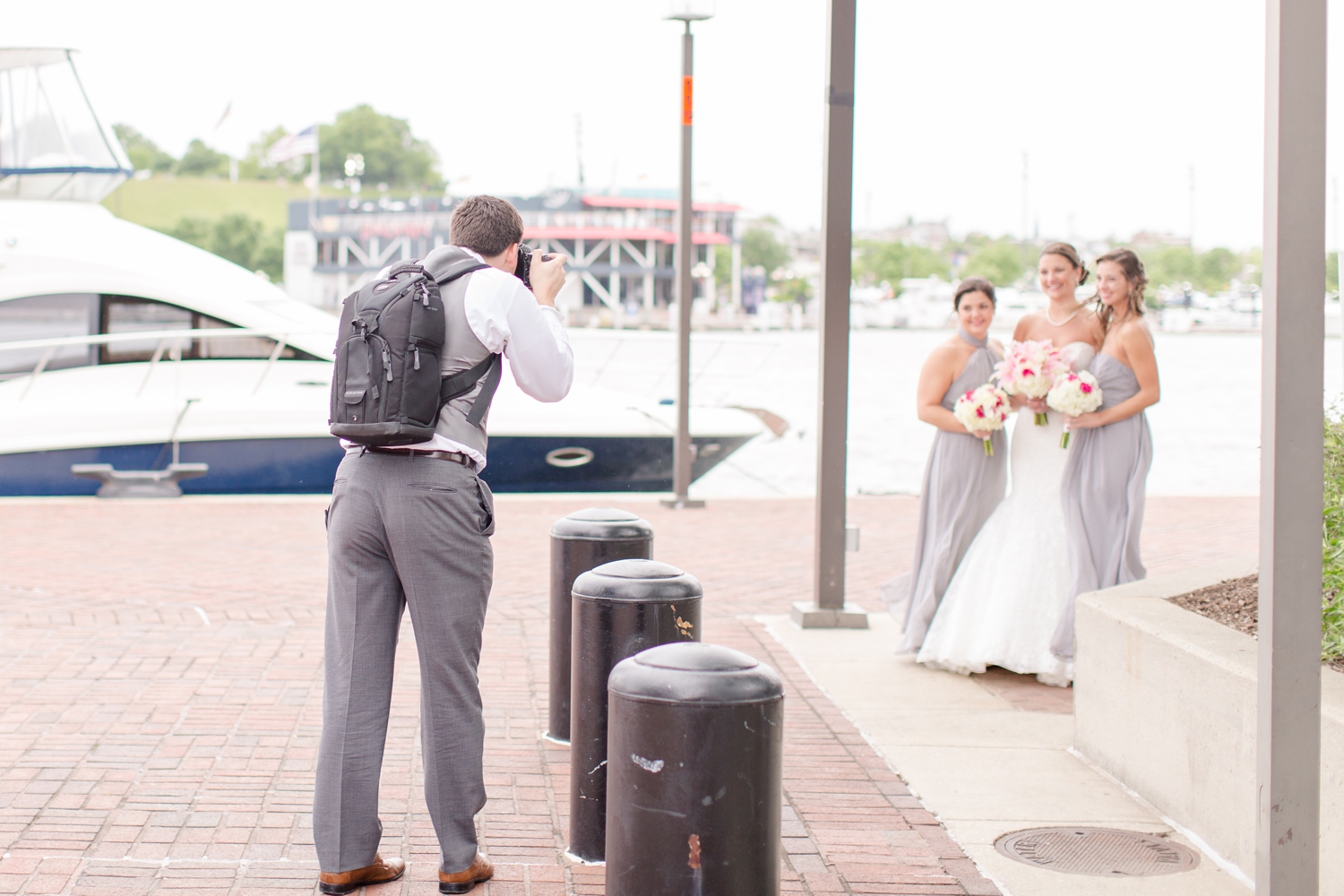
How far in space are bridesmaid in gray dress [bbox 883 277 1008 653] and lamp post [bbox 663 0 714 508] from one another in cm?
508

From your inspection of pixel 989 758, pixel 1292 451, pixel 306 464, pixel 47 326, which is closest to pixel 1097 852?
pixel 989 758

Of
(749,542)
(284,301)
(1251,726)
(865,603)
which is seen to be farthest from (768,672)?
(284,301)

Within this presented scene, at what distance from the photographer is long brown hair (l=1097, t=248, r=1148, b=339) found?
5.96 m

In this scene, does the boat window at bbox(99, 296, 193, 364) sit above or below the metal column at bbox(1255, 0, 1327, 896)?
above

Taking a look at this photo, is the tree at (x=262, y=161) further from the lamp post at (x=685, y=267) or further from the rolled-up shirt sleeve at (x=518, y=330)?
the rolled-up shirt sleeve at (x=518, y=330)

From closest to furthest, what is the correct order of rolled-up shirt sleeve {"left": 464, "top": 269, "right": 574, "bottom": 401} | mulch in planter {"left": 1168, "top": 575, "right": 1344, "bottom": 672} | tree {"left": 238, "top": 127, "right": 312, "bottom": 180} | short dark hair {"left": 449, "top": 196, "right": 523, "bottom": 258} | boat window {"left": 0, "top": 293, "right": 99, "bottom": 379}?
rolled-up shirt sleeve {"left": 464, "top": 269, "right": 574, "bottom": 401} → short dark hair {"left": 449, "top": 196, "right": 523, "bottom": 258} → mulch in planter {"left": 1168, "top": 575, "right": 1344, "bottom": 672} → boat window {"left": 0, "top": 293, "right": 99, "bottom": 379} → tree {"left": 238, "top": 127, "right": 312, "bottom": 180}

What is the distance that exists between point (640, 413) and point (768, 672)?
489 inches

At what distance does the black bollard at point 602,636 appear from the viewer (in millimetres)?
3732

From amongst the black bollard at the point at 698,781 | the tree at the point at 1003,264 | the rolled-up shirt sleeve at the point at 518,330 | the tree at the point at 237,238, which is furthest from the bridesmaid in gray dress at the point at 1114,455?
the tree at the point at 237,238

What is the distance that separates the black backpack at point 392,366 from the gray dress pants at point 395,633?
15 cm

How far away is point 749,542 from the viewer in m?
10.1

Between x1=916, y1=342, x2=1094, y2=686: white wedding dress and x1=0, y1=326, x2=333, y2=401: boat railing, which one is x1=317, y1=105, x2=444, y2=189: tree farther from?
x1=916, y1=342, x2=1094, y2=686: white wedding dress

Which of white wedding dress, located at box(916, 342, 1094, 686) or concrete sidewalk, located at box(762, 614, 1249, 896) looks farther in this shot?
white wedding dress, located at box(916, 342, 1094, 686)

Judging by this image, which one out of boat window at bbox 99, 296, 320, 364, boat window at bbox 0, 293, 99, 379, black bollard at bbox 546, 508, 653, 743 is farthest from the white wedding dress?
boat window at bbox 0, 293, 99, 379
